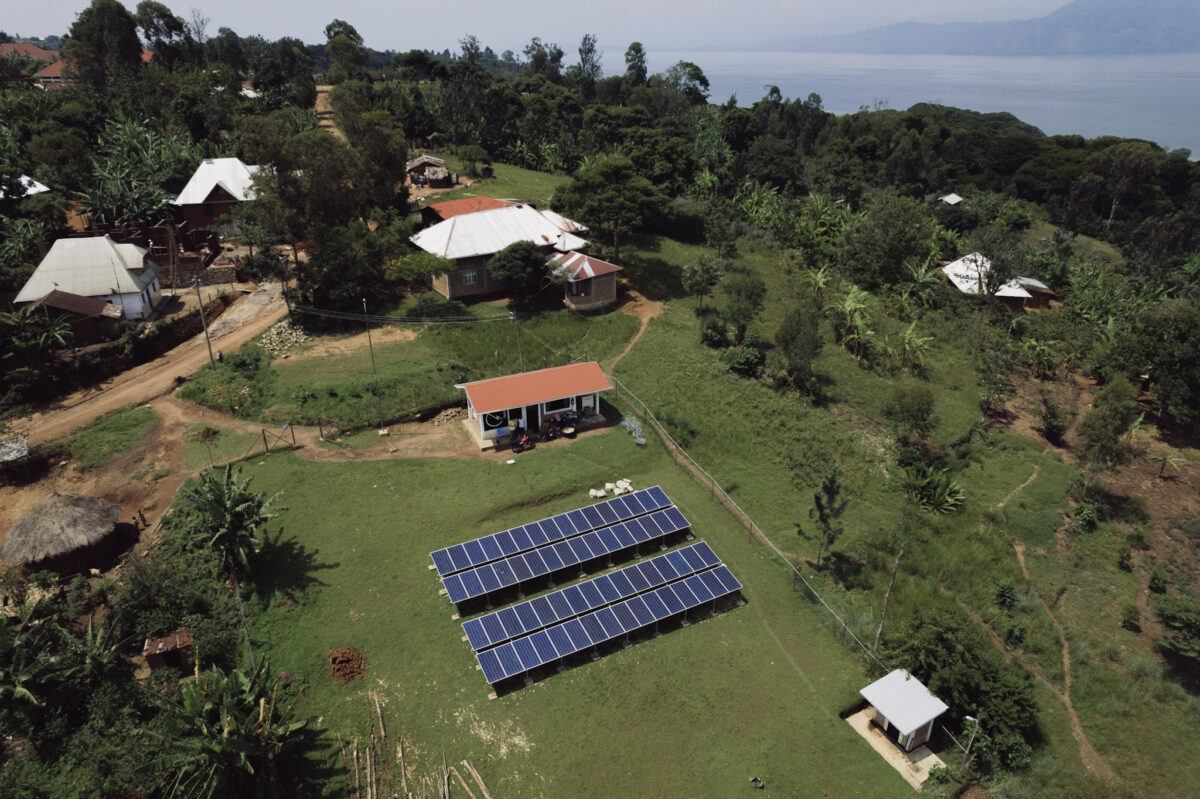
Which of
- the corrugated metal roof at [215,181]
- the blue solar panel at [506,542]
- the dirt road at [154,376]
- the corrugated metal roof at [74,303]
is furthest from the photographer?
the corrugated metal roof at [215,181]

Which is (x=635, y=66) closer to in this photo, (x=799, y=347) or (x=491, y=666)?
(x=799, y=347)

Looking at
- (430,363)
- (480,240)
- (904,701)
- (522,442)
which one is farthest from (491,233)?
(904,701)

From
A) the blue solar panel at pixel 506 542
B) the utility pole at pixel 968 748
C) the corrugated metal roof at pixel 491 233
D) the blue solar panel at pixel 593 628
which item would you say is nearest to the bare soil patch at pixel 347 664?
the blue solar panel at pixel 506 542

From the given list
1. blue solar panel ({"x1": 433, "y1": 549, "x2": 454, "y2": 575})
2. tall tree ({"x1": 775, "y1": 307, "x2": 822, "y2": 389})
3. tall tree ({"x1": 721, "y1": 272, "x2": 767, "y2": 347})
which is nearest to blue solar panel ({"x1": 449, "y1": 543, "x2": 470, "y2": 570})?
blue solar panel ({"x1": 433, "y1": 549, "x2": 454, "y2": 575})

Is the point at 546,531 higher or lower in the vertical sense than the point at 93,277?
lower

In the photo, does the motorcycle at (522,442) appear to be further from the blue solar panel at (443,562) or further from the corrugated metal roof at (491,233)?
the corrugated metal roof at (491,233)
